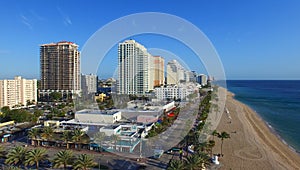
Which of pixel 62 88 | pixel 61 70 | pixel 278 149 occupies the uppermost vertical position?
pixel 61 70

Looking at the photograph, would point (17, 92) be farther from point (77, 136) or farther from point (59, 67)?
point (77, 136)

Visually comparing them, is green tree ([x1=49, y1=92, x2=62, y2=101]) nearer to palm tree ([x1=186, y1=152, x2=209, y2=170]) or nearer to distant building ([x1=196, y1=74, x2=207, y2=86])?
palm tree ([x1=186, y1=152, x2=209, y2=170])

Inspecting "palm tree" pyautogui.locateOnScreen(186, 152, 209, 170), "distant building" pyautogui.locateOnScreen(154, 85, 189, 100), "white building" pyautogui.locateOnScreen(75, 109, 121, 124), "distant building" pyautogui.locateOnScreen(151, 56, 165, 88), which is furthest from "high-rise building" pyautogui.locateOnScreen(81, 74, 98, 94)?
"palm tree" pyautogui.locateOnScreen(186, 152, 209, 170)

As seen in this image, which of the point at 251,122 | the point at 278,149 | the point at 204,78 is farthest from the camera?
the point at 204,78

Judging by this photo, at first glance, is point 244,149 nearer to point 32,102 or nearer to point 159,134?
point 159,134

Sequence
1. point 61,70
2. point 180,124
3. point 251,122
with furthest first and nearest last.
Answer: point 61,70
point 251,122
point 180,124

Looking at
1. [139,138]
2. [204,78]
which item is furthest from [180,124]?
[204,78]
